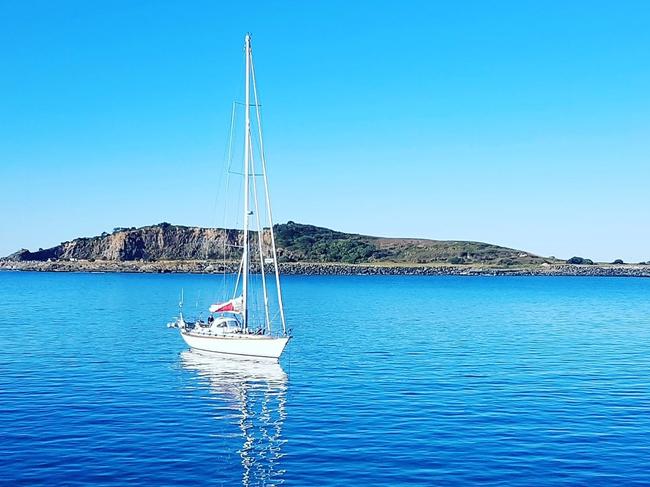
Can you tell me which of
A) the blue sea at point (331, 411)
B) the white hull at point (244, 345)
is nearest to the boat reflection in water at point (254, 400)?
the blue sea at point (331, 411)

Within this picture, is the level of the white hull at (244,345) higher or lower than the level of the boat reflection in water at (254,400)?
higher

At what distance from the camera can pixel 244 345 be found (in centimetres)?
4669

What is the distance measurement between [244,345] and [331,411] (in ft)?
50.8

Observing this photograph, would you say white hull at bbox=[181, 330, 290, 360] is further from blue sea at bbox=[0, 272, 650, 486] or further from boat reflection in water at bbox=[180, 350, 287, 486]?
blue sea at bbox=[0, 272, 650, 486]

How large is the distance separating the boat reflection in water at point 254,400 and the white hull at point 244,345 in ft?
1.73

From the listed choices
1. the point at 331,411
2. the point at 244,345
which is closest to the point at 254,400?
the point at 331,411

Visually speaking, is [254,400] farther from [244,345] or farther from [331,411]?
[244,345]

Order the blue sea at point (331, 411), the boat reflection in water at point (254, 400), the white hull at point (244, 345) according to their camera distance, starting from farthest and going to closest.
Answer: the white hull at point (244, 345), the boat reflection in water at point (254, 400), the blue sea at point (331, 411)

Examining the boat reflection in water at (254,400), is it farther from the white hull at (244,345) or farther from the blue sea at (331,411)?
the white hull at (244,345)

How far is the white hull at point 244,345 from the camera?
45.4 meters

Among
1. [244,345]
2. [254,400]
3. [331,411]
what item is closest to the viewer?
[331,411]

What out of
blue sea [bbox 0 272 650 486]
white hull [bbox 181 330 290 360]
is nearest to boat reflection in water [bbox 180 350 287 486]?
blue sea [bbox 0 272 650 486]

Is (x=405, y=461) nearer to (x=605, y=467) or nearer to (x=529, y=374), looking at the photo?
(x=605, y=467)

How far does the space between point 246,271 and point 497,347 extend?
22.0 metres
